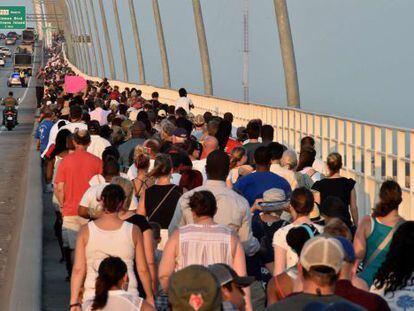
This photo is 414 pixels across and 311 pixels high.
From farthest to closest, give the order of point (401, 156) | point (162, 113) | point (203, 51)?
point (203, 51), point (162, 113), point (401, 156)

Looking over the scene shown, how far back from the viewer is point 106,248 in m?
9.47

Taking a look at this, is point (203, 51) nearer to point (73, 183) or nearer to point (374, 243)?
point (73, 183)

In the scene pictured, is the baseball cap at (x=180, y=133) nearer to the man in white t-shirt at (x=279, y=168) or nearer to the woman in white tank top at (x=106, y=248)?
the man in white t-shirt at (x=279, y=168)

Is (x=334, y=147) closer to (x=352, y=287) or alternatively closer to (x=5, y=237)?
(x=5, y=237)

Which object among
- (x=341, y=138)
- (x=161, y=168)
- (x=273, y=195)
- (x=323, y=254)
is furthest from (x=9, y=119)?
(x=323, y=254)

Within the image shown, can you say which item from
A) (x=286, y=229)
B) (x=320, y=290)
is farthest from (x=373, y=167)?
(x=320, y=290)

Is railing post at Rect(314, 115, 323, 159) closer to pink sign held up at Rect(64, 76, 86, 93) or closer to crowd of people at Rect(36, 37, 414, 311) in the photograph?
crowd of people at Rect(36, 37, 414, 311)

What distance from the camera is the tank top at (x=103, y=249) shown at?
9445 millimetres

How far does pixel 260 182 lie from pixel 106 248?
3066 millimetres

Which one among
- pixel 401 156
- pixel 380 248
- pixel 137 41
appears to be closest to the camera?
pixel 380 248

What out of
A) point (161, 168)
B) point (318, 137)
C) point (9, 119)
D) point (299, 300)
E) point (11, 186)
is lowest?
point (9, 119)

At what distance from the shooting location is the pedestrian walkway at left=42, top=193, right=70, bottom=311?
46.2ft

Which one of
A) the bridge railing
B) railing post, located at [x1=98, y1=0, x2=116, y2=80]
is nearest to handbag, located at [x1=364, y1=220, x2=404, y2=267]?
the bridge railing

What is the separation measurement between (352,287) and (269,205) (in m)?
4.05
